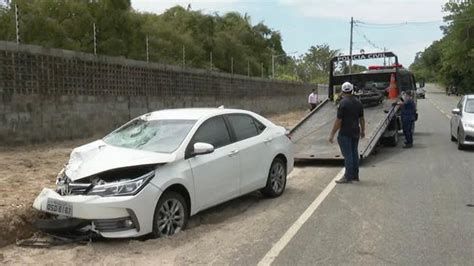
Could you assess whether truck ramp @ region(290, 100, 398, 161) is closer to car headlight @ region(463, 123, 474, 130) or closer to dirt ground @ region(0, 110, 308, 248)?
car headlight @ region(463, 123, 474, 130)

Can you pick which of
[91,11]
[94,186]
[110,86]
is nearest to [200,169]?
[94,186]

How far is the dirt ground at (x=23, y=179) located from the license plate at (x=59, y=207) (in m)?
0.68

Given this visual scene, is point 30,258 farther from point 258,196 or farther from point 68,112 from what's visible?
point 68,112

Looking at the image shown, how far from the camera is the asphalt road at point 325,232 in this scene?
19.9ft

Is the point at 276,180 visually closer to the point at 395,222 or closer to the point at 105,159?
the point at 395,222

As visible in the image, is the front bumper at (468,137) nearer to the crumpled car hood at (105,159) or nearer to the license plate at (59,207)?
the crumpled car hood at (105,159)

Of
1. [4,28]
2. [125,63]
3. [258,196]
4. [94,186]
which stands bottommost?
[258,196]

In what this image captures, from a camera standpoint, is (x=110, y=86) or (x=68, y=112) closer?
(x=68, y=112)

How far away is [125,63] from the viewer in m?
18.3

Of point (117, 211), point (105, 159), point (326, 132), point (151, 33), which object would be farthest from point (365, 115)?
point (151, 33)

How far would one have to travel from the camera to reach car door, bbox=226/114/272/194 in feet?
27.7

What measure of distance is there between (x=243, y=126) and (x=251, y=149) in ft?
1.36

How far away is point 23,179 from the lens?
9641 millimetres

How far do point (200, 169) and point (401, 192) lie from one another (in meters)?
3.92
